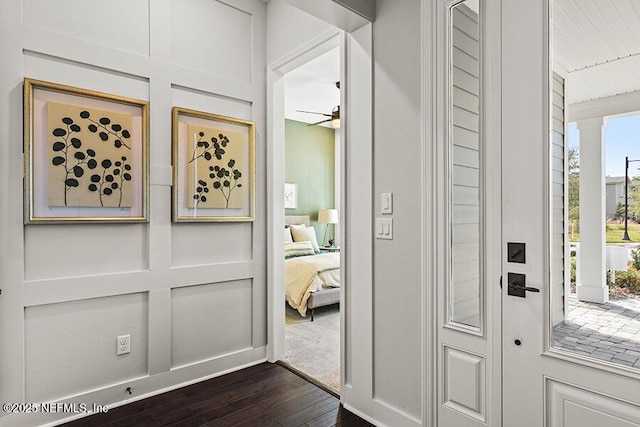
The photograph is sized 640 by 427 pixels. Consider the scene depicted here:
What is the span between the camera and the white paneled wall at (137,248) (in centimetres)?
205

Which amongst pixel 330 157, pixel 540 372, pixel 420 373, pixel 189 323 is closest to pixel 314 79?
pixel 330 157

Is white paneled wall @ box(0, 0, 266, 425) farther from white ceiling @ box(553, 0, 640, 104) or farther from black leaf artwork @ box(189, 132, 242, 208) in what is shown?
white ceiling @ box(553, 0, 640, 104)

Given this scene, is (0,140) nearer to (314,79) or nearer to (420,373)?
(420,373)

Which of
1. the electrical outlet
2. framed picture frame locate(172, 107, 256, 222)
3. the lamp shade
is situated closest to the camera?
the electrical outlet

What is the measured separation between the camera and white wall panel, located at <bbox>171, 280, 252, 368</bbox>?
8.62 feet

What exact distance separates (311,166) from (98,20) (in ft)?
16.5

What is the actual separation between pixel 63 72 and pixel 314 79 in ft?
10.0

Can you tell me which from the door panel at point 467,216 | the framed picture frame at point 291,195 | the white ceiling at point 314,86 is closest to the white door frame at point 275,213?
the white ceiling at point 314,86

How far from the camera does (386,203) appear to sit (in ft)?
6.88

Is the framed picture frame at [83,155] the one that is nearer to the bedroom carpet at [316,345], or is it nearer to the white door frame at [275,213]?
the white door frame at [275,213]

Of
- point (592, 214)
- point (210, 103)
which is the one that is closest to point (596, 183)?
point (592, 214)

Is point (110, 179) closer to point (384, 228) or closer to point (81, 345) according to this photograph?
point (81, 345)

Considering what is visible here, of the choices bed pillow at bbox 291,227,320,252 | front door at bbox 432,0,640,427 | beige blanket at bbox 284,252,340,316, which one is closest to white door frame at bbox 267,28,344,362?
beige blanket at bbox 284,252,340,316

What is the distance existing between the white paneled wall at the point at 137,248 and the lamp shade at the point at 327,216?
13.2 ft
